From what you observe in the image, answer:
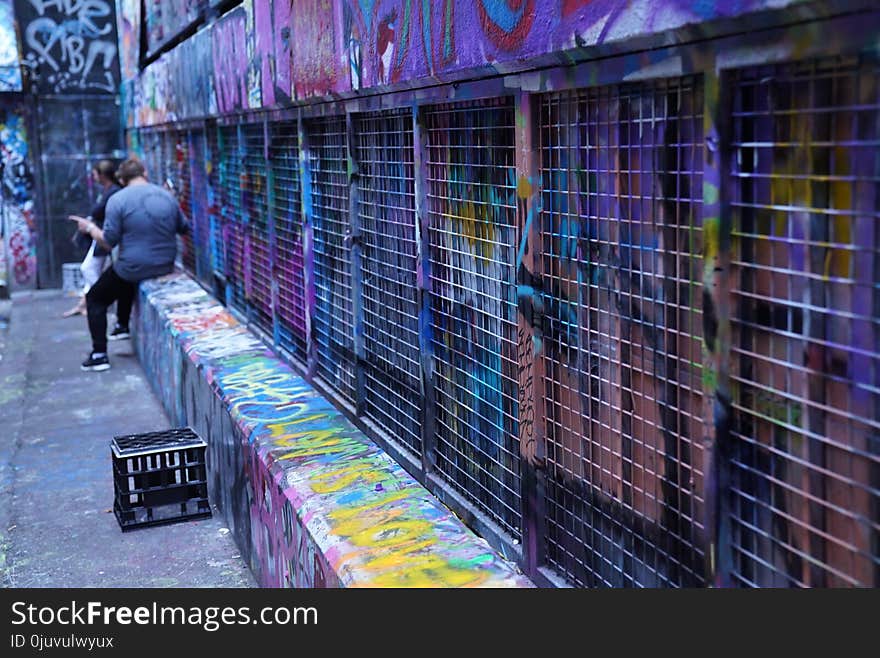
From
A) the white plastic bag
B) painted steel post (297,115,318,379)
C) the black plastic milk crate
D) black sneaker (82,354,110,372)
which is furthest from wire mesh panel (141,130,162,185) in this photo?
painted steel post (297,115,318,379)

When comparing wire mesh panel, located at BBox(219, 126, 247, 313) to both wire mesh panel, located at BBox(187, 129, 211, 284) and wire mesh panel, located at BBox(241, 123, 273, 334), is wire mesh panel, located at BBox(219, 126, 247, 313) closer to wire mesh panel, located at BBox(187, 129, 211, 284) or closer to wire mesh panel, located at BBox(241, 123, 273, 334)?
wire mesh panel, located at BBox(241, 123, 273, 334)

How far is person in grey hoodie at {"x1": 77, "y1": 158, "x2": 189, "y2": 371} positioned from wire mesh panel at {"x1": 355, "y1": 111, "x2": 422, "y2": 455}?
5.80 metres

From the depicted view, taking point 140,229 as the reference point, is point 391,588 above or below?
below

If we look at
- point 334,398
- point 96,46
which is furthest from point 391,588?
point 96,46

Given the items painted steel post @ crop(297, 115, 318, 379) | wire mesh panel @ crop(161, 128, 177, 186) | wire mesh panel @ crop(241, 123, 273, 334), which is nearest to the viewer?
painted steel post @ crop(297, 115, 318, 379)

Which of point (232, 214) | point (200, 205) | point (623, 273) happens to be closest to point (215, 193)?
point (232, 214)

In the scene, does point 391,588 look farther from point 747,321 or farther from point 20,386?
point 20,386

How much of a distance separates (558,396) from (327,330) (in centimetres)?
275

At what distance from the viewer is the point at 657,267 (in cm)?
256

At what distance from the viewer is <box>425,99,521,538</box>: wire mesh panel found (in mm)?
3412

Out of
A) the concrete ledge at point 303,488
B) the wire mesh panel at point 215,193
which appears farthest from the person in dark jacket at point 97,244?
the concrete ledge at point 303,488

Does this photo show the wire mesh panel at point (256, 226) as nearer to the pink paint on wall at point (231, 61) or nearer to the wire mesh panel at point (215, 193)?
the pink paint on wall at point (231, 61)

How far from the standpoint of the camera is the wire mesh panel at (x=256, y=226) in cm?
716

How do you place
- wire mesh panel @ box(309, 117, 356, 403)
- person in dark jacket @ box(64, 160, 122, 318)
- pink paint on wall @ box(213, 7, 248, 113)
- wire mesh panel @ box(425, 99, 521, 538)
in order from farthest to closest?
person in dark jacket @ box(64, 160, 122, 318) < pink paint on wall @ box(213, 7, 248, 113) < wire mesh panel @ box(309, 117, 356, 403) < wire mesh panel @ box(425, 99, 521, 538)
